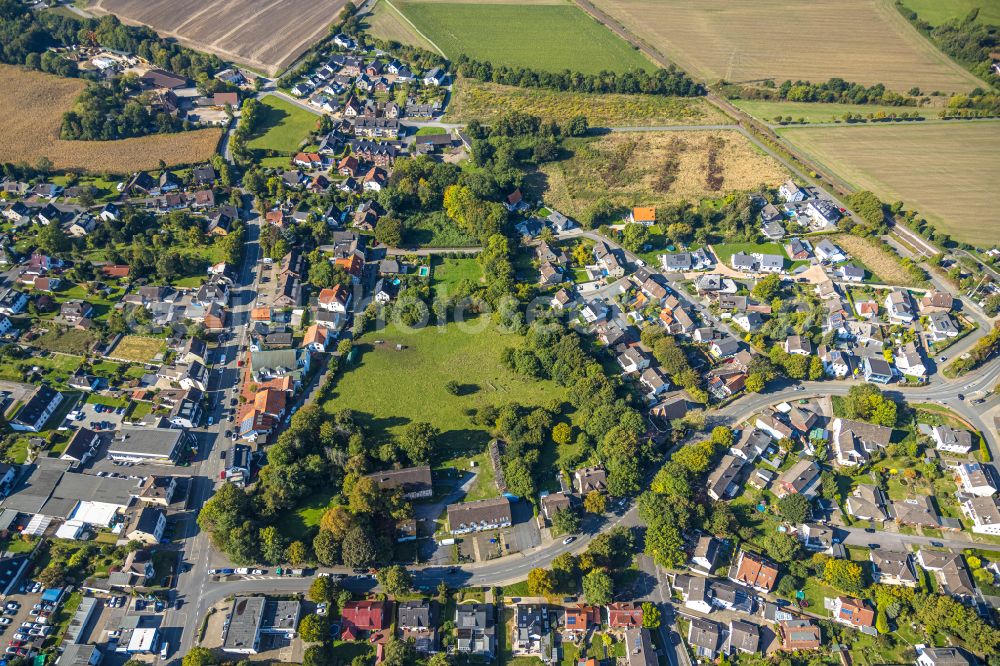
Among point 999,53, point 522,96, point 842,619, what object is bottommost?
point 842,619

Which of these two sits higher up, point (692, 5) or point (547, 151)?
point (692, 5)

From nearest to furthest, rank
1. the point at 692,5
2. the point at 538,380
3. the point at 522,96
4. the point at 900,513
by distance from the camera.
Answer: the point at 900,513, the point at 538,380, the point at 522,96, the point at 692,5

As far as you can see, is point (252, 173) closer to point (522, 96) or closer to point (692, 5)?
point (522, 96)

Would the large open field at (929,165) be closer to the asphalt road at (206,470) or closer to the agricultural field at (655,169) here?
the agricultural field at (655,169)

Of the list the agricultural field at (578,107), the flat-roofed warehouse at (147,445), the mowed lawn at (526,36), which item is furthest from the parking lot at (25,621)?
the mowed lawn at (526,36)

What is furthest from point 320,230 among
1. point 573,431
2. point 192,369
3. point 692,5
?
point 692,5

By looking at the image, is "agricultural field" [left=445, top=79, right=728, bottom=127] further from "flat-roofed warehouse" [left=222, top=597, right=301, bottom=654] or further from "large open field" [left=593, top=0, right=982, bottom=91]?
"flat-roofed warehouse" [left=222, top=597, right=301, bottom=654]
